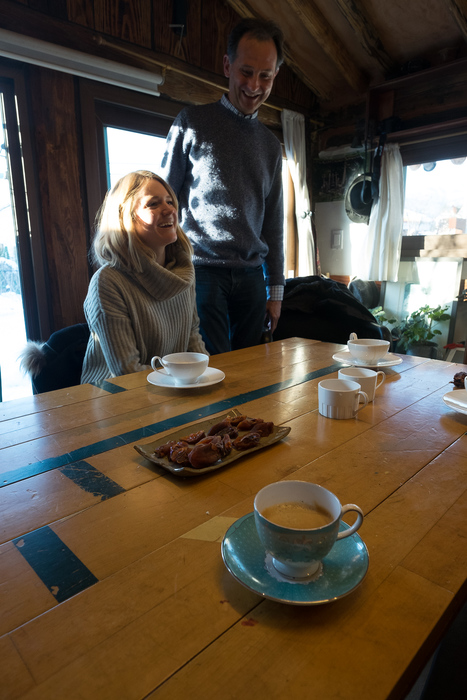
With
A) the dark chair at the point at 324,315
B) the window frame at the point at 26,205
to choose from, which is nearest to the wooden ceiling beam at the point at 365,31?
the dark chair at the point at 324,315

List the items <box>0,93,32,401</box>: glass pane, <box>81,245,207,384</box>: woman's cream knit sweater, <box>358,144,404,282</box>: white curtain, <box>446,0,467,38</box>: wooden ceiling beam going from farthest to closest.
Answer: <box>358,144,404,282</box>: white curtain
<box>446,0,467,38</box>: wooden ceiling beam
<box>0,93,32,401</box>: glass pane
<box>81,245,207,384</box>: woman's cream knit sweater

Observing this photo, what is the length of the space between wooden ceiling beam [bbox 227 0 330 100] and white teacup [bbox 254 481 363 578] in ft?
12.7

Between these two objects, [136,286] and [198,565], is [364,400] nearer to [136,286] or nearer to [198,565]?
[198,565]

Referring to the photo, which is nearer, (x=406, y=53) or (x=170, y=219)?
(x=170, y=219)

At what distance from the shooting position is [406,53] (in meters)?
3.62

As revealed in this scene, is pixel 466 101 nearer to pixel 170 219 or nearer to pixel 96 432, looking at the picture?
pixel 170 219

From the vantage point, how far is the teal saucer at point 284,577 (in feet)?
1.61

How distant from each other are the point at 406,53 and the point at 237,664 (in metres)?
4.38

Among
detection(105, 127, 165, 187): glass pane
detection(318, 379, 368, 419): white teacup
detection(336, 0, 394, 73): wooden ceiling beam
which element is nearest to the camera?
detection(318, 379, 368, 419): white teacup

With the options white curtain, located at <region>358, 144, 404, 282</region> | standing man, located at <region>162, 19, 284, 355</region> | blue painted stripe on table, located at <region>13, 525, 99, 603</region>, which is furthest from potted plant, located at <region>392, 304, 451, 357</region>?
blue painted stripe on table, located at <region>13, 525, 99, 603</region>

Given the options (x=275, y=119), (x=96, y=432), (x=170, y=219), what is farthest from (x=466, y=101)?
(x=96, y=432)

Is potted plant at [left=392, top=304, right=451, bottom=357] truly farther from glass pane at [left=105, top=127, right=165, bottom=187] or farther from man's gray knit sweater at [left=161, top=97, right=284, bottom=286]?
glass pane at [left=105, top=127, right=165, bottom=187]

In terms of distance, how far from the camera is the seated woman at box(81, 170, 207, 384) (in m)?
1.52

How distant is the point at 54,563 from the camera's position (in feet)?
1.85
